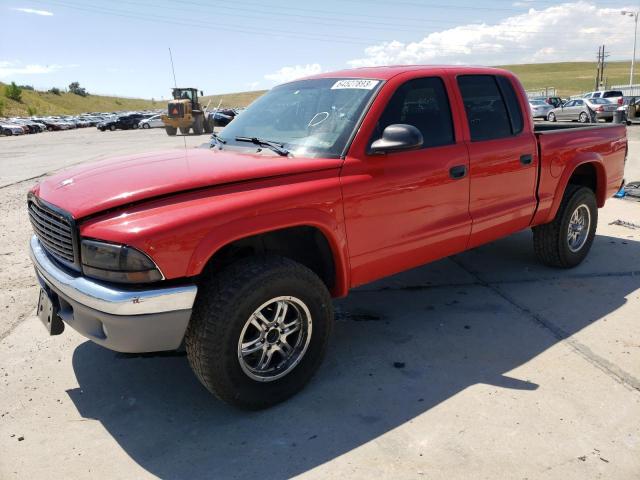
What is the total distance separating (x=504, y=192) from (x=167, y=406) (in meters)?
2.89

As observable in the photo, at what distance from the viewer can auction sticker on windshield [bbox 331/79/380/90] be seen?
3.54 m

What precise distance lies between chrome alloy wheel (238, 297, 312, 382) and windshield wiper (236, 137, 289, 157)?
960 millimetres

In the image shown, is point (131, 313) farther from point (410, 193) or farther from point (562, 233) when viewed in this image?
point (562, 233)

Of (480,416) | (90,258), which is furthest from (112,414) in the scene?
(480,416)

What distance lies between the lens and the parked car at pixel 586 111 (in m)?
25.3

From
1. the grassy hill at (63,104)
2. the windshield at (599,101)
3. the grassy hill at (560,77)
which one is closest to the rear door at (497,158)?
the windshield at (599,101)

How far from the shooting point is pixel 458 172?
3.75m

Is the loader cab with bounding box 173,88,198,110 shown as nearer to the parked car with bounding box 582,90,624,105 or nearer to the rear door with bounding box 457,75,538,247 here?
the parked car with bounding box 582,90,624,105

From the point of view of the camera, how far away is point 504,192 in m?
4.17

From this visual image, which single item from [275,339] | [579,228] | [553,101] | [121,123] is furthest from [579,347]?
[121,123]

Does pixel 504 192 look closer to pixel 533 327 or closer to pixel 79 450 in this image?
pixel 533 327

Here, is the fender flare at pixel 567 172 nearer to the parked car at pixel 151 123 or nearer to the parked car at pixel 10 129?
the parked car at pixel 10 129

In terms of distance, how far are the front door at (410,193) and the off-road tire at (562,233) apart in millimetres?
1471

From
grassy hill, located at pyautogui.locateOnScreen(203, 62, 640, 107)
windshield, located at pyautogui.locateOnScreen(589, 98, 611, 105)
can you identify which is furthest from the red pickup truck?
grassy hill, located at pyautogui.locateOnScreen(203, 62, 640, 107)
